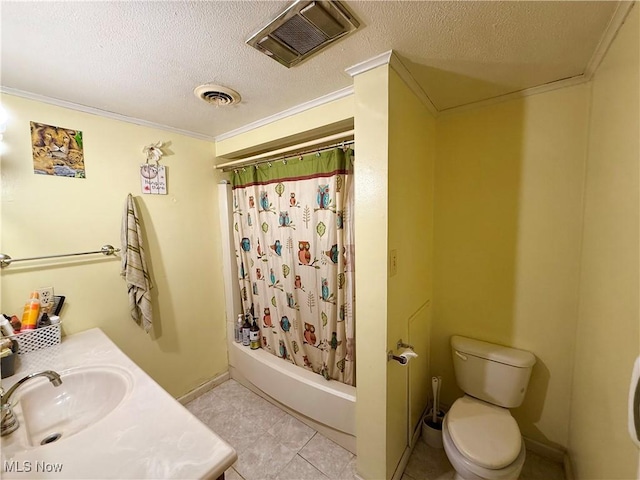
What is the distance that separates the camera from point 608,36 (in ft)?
3.08

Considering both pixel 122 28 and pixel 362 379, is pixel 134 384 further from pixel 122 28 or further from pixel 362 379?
pixel 122 28

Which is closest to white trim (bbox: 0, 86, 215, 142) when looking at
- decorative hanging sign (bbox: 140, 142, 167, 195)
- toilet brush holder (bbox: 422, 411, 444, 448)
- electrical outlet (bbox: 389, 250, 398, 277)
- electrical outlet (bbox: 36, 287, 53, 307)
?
decorative hanging sign (bbox: 140, 142, 167, 195)

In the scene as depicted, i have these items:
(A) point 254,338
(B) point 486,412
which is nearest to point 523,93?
(B) point 486,412

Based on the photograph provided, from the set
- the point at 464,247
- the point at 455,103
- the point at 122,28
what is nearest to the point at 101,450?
the point at 122,28

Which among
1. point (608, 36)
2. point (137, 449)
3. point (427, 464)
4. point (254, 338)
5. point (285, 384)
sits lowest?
point (427, 464)

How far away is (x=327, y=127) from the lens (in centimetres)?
149

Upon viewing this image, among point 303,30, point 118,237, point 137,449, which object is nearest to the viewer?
point 137,449

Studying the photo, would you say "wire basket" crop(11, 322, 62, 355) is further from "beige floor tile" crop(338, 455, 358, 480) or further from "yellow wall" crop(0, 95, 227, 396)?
"beige floor tile" crop(338, 455, 358, 480)

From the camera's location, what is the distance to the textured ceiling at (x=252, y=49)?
0.82m

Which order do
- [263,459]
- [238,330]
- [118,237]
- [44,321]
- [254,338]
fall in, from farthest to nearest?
1. [238,330]
2. [254,338]
3. [118,237]
4. [263,459]
5. [44,321]

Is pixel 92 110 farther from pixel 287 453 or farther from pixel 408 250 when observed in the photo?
pixel 287 453

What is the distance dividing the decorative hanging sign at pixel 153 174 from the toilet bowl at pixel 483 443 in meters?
2.39

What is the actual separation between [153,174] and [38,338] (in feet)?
3.70

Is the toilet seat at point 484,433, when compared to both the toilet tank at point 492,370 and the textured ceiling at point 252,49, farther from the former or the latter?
the textured ceiling at point 252,49
